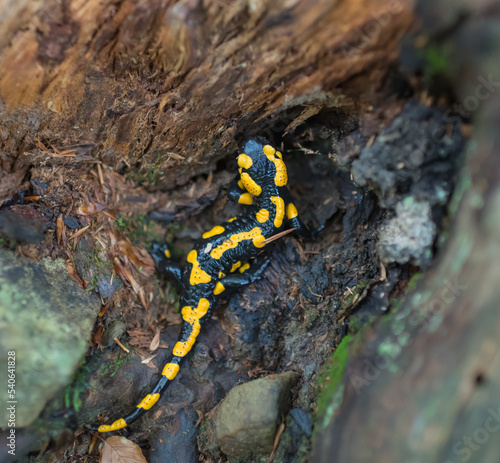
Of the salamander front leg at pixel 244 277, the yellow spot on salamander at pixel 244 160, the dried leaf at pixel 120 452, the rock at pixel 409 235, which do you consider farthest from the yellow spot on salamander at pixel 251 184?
the dried leaf at pixel 120 452

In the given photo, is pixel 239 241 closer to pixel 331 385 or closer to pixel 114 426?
pixel 331 385

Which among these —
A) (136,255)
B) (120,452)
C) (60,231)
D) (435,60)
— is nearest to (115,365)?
(120,452)

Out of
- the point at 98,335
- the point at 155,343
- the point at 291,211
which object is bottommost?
the point at 155,343

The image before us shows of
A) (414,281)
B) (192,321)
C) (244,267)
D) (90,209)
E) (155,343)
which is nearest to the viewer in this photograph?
(414,281)

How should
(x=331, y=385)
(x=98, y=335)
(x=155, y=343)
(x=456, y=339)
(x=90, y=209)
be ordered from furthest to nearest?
(x=155, y=343), (x=90, y=209), (x=98, y=335), (x=331, y=385), (x=456, y=339)

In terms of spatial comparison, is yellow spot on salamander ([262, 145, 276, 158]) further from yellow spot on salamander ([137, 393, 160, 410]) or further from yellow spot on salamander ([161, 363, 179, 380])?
yellow spot on salamander ([137, 393, 160, 410])

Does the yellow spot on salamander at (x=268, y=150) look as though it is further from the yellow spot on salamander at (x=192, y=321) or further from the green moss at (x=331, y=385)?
the green moss at (x=331, y=385)
